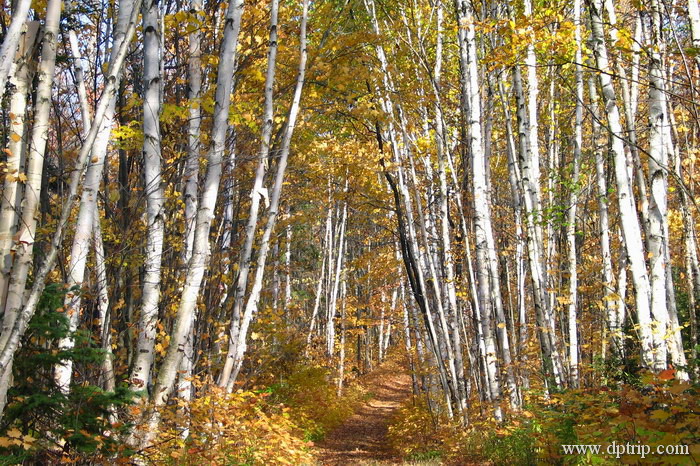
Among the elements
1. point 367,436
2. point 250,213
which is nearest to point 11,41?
point 250,213

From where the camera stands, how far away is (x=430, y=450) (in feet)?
29.6

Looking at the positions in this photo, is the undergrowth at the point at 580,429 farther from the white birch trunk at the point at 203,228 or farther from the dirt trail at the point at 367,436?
the white birch trunk at the point at 203,228

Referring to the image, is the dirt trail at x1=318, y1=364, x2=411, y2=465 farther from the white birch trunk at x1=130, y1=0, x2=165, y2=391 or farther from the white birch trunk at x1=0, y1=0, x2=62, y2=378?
the white birch trunk at x1=0, y1=0, x2=62, y2=378

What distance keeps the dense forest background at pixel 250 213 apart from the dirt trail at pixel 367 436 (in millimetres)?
453

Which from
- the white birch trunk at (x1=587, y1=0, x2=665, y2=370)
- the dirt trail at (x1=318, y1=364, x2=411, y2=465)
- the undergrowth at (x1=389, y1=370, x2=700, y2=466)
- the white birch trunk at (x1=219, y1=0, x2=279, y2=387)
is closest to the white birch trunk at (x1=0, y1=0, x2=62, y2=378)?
the white birch trunk at (x1=219, y1=0, x2=279, y2=387)

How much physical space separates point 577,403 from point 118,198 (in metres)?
6.02

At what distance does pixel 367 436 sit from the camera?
12.5 metres

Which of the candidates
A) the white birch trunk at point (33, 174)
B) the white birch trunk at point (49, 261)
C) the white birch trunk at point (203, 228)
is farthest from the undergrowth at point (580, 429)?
the white birch trunk at point (33, 174)

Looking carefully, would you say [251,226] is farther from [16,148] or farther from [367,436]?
[367,436]

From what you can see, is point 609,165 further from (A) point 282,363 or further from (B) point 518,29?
(A) point 282,363

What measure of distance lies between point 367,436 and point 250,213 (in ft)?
28.1

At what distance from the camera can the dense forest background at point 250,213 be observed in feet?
12.8

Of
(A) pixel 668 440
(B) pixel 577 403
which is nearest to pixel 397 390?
(B) pixel 577 403

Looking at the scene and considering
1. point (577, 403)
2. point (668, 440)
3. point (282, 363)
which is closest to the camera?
point (668, 440)
